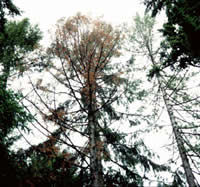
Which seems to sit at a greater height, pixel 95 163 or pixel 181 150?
pixel 181 150

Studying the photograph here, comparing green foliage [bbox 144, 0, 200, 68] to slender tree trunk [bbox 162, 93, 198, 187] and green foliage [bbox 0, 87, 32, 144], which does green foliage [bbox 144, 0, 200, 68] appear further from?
green foliage [bbox 0, 87, 32, 144]

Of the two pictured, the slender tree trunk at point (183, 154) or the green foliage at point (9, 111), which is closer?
the green foliage at point (9, 111)

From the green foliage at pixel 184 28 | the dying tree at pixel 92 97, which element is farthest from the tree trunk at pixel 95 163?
the green foliage at pixel 184 28

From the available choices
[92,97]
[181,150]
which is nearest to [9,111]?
[92,97]

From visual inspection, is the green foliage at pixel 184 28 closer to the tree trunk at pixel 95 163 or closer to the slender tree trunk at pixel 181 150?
the slender tree trunk at pixel 181 150

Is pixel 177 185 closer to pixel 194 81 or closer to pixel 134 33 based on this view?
pixel 194 81

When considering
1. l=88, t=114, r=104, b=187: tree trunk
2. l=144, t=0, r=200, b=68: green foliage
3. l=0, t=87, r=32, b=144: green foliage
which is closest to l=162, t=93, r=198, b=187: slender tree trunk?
l=144, t=0, r=200, b=68: green foliage

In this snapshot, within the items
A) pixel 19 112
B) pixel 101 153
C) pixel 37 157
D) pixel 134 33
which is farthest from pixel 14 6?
pixel 134 33

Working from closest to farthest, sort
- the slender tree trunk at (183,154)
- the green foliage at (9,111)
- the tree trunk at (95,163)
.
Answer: the tree trunk at (95,163) → the green foliage at (9,111) → the slender tree trunk at (183,154)

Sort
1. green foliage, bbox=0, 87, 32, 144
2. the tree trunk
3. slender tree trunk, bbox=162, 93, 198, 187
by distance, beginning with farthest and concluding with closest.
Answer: slender tree trunk, bbox=162, 93, 198, 187 → green foliage, bbox=0, 87, 32, 144 → the tree trunk

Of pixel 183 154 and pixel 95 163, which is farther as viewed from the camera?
pixel 183 154

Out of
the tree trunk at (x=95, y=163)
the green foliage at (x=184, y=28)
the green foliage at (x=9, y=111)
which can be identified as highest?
the green foliage at (x=184, y=28)

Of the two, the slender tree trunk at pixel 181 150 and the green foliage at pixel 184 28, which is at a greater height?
the green foliage at pixel 184 28

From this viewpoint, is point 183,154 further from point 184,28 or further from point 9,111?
point 9,111
